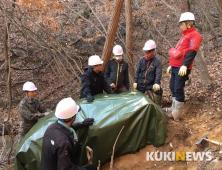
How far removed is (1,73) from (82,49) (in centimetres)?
407

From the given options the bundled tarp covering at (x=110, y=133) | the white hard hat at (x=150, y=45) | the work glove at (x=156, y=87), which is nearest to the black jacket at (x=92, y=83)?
the bundled tarp covering at (x=110, y=133)

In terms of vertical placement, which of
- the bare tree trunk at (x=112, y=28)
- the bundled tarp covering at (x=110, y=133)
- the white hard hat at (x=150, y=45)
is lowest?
the bundled tarp covering at (x=110, y=133)

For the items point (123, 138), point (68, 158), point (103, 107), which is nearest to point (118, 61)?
point (103, 107)

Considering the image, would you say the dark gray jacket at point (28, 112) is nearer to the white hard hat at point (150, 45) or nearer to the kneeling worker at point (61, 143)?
the kneeling worker at point (61, 143)

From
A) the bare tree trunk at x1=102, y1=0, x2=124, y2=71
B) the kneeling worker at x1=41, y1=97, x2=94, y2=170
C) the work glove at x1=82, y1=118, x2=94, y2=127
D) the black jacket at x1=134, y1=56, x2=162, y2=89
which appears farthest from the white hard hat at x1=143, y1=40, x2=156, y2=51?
the kneeling worker at x1=41, y1=97, x2=94, y2=170

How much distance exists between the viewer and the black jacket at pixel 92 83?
360cm

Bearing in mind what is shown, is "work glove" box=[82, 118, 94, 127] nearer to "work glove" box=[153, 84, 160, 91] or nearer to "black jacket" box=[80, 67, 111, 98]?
"black jacket" box=[80, 67, 111, 98]

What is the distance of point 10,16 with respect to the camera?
4371 millimetres

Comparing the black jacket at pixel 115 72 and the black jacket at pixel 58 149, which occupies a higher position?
the black jacket at pixel 115 72

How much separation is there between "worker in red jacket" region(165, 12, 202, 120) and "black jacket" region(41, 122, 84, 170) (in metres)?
2.10

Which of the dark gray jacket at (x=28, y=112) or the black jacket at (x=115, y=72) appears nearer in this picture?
the dark gray jacket at (x=28, y=112)

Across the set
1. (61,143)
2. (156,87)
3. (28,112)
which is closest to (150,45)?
(156,87)

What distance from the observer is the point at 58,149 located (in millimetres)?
2174

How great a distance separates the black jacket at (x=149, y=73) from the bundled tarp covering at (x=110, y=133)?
856mm
